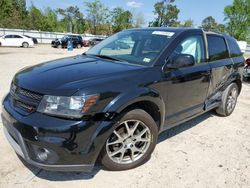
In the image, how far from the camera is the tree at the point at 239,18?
5509 centimetres

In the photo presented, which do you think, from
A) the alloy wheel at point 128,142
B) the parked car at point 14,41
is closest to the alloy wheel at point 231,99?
the alloy wheel at point 128,142

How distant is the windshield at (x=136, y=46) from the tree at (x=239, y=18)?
5807cm

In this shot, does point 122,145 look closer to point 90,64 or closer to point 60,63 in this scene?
point 90,64

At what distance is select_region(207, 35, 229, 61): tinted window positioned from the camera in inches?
187

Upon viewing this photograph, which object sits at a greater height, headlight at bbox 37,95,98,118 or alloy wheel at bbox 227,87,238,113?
headlight at bbox 37,95,98,118

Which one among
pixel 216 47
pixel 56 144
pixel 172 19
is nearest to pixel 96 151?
pixel 56 144

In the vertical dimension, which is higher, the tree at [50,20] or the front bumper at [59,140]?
the tree at [50,20]

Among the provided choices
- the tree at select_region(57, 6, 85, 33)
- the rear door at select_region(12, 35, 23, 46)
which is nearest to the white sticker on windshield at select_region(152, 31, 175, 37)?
the rear door at select_region(12, 35, 23, 46)

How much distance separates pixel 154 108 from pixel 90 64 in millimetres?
1028

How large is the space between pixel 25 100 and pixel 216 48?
3.55 m

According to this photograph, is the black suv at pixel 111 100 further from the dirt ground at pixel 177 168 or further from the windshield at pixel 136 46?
the dirt ground at pixel 177 168

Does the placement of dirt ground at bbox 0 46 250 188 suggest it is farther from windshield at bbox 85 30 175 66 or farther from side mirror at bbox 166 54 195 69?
windshield at bbox 85 30 175 66

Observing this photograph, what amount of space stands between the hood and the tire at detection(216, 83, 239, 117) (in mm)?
2713

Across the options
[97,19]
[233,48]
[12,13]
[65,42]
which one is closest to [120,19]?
[97,19]
